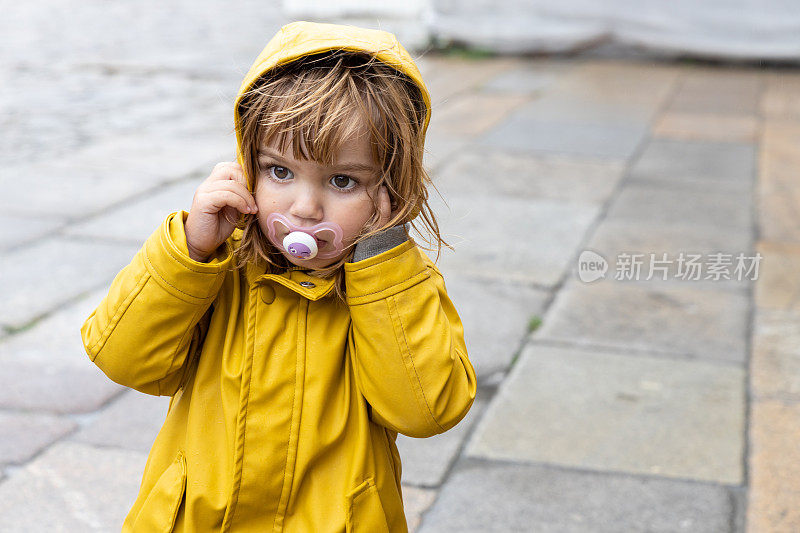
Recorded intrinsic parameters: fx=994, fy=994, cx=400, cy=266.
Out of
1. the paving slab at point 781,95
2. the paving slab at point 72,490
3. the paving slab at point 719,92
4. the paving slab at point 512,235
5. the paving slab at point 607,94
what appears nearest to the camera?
the paving slab at point 72,490

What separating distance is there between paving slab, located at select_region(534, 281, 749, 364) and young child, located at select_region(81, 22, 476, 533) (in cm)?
230

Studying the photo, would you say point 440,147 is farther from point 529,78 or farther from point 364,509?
point 364,509

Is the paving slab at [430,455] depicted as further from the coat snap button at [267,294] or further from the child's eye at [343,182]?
the child's eye at [343,182]

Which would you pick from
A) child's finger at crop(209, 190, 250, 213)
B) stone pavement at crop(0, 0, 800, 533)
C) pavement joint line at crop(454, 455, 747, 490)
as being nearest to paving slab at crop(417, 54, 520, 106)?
stone pavement at crop(0, 0, 800, 533)

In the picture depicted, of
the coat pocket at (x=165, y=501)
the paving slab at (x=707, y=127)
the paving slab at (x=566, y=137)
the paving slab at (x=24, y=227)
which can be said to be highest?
the coat pocket at (x=165, y=501)

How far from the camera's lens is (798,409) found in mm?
3418

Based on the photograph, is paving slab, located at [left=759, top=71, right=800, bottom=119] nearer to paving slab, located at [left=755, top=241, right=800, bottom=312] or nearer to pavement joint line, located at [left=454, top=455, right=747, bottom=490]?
paving slab, located at [left=755, top=241, right=800, bottom=312]

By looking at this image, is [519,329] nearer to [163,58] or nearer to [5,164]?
[5,164]

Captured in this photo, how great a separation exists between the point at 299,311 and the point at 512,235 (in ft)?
11.9

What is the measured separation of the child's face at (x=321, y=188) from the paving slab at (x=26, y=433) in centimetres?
173

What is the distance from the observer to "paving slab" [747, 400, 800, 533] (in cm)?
278

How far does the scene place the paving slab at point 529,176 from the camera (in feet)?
20.0

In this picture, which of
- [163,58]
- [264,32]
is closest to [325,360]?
[163,58]

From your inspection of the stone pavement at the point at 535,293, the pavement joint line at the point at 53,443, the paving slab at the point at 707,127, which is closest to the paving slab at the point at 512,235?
the stone pavement at the point at 535,293
